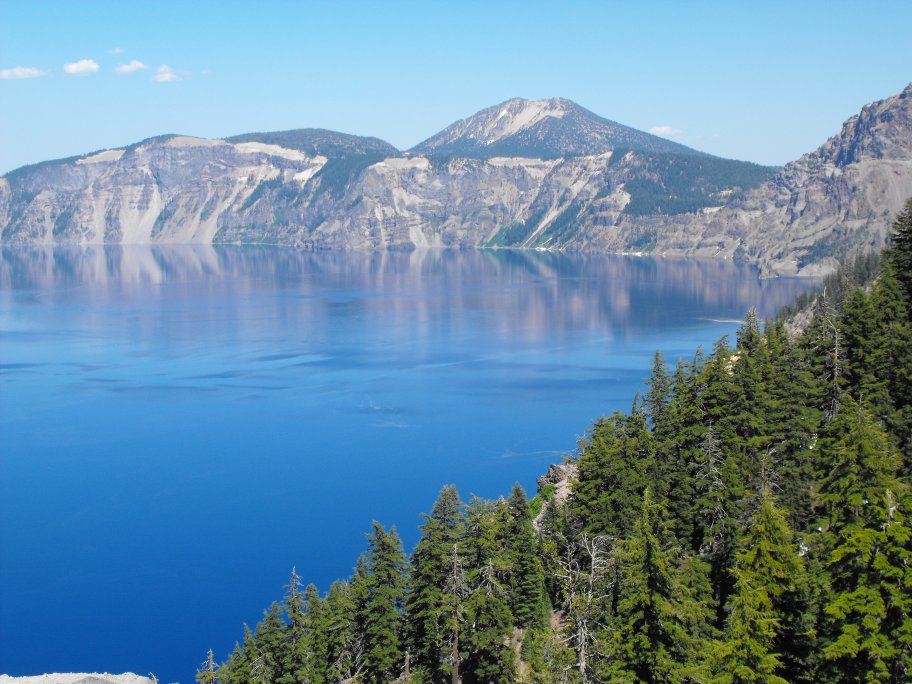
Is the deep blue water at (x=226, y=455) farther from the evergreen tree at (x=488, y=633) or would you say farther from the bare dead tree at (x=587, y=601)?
the bare dead tree at (x=587, y=601)

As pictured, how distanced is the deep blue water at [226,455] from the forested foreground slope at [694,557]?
68.2 ft

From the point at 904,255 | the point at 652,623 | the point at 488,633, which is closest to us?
the point at 652,623

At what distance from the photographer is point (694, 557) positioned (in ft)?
120

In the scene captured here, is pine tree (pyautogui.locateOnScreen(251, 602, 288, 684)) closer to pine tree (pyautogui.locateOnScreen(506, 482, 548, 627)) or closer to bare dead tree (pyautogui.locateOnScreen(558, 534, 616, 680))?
pine tree (pyautogui.locateOnScreen(506, 482, 548, 627))

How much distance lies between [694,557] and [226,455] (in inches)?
2761

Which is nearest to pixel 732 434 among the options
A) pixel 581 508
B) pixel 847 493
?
pixel 581 508

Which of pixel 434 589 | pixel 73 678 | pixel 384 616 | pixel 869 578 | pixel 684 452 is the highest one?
pixel 869 578

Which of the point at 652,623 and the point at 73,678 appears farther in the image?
the point at 73,678

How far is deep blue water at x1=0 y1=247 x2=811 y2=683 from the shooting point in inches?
2490

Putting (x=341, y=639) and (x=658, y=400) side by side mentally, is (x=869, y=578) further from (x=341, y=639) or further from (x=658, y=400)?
(x=658, y=400)

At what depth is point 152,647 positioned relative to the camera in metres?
58.7

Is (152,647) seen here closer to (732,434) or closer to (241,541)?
(241,541)

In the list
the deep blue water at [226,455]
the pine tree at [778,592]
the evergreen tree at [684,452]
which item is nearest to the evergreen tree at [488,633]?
the evergreen tree at [684,452]

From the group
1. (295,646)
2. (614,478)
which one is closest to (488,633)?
(295,646)
